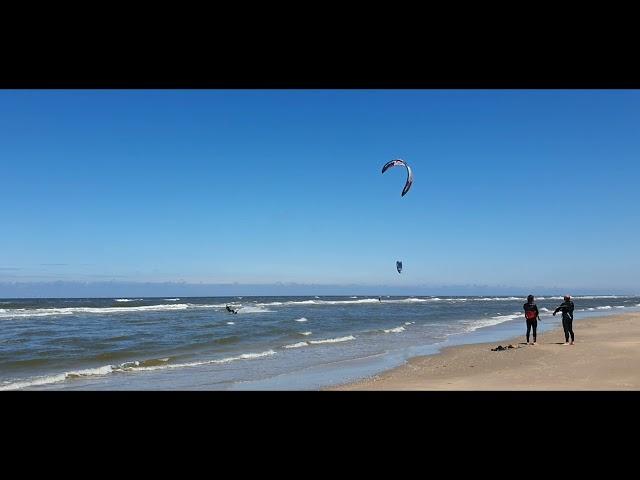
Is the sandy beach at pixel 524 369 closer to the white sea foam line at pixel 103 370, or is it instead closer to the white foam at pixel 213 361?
the white foam at pixel 213 361

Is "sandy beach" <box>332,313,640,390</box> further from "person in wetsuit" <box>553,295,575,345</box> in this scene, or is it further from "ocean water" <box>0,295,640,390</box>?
A: "ocean water" <box>0,295,640,390</box>

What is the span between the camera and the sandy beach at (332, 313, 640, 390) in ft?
24.3

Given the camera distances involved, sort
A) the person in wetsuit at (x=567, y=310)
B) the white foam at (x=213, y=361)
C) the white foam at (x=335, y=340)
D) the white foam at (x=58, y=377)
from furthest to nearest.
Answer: the white foam at (x=335, y=340), the person in wetsuit at (x=567, y=310), the white foam at (x=213, y=361), the white foam at (x=58, y=377)

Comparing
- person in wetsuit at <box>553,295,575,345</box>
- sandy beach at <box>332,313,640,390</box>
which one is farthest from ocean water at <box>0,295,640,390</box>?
person in wetsuit at <box>553,295,575,345</box>

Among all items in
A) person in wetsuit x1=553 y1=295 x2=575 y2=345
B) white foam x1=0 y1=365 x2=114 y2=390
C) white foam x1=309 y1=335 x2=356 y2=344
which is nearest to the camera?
white foam x1=0 y1=365 x2=114 y2=390

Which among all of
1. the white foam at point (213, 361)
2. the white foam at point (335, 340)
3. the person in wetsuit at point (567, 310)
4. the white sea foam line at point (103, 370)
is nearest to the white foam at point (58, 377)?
the white sea foam line at point (103, 370)

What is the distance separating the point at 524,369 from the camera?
893 cm

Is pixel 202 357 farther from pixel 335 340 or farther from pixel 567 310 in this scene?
pixel 567 310

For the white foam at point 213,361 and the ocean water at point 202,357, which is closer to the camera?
the ocean water at point 202,357

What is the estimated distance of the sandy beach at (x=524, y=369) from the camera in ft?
24.3
